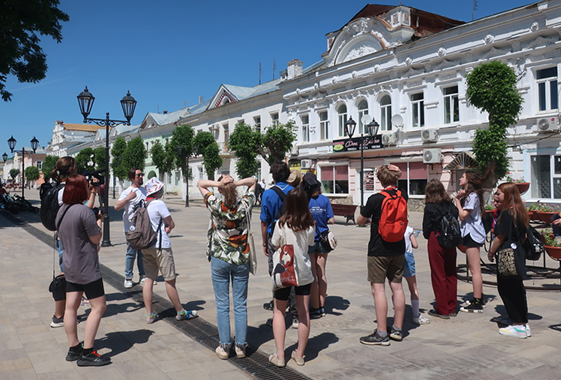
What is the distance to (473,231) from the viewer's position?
6.09 m

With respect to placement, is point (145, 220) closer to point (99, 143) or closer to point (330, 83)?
point (330, 83)

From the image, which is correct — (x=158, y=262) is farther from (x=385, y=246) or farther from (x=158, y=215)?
(x=385, y=246)

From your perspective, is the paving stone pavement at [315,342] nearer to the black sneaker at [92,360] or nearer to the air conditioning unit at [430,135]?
the black sneaker at [92,360]

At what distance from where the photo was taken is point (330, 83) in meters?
29.2

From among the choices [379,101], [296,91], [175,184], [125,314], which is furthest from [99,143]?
[125,314]

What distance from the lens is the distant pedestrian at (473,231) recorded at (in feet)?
19.8

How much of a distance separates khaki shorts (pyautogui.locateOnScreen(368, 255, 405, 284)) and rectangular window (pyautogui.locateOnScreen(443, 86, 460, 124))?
19526mm

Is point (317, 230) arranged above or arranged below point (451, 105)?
below

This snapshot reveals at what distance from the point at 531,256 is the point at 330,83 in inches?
991

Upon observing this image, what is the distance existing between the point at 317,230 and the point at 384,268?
106 centimetres

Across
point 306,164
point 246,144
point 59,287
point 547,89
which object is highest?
point 547,89

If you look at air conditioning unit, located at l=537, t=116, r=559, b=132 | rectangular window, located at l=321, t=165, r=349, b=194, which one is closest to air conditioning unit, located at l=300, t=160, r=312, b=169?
rectangular window, located at l=321, t=165, r=349, b=194

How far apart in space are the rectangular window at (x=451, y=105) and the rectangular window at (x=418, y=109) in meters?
1.32

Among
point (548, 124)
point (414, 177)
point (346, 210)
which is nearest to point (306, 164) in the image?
point (414, 177)
